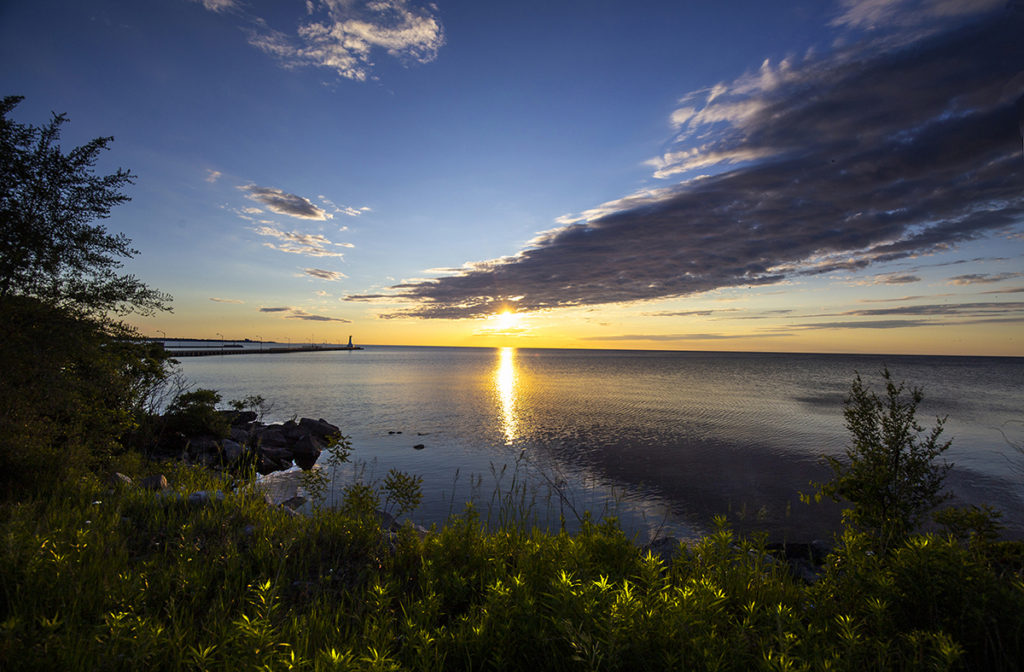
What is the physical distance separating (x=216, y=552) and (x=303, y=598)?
60.9 inches

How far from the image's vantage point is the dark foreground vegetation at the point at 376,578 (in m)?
3.24

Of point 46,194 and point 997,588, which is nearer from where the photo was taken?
point 997,588

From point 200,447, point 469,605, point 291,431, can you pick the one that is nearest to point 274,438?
point 291,431

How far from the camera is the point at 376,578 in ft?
15.8

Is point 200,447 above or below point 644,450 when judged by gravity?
above

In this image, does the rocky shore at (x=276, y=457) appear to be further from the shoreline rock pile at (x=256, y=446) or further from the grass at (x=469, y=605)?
the grass at (x=469, y=605)

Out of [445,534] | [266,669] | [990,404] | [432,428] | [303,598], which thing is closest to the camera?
[266,669]

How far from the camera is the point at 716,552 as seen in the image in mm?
5473

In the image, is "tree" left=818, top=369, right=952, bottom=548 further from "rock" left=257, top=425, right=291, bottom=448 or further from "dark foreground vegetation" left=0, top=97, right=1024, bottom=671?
"rock" left=257, top=425, right=291, bottom=448

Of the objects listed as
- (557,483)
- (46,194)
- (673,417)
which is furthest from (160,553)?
(673,417)

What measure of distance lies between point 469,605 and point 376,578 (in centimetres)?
112

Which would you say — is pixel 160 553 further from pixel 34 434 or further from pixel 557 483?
pixel 557 483

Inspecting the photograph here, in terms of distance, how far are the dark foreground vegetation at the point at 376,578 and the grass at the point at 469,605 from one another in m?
0.02

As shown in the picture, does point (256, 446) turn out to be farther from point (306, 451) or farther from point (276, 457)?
point (306, 451)
